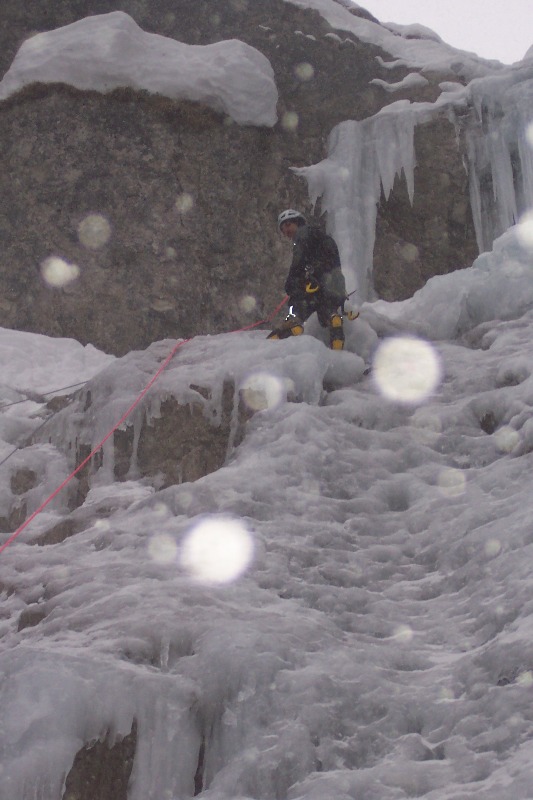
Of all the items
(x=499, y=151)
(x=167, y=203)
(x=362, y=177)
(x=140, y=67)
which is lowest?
(x=167, y=203)

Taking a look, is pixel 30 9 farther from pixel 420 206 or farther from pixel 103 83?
pixel 420 206

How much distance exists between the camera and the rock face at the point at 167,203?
11953mm

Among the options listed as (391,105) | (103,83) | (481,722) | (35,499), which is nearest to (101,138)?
(103,83)

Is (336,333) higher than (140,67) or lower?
higher

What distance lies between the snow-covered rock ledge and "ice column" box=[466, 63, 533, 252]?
9.44 ft

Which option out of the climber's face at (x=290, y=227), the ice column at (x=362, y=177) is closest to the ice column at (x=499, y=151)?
the ice column at (x=362, y=177)

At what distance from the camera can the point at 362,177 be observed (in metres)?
12.6

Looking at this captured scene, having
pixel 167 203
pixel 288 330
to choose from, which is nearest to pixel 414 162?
pixel 167 203

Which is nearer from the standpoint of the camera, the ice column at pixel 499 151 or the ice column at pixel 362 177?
the ice column at pixel 499 151

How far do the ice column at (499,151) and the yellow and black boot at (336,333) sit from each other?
5.70 m

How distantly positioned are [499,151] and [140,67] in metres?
4.88

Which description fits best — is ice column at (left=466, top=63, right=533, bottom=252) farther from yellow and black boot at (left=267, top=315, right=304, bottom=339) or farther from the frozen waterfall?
yellow and black boot at (left=267, top=315, right=304, bottom=339)

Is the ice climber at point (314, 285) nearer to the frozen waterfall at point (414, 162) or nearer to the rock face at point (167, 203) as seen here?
the frozen waterfall at point (414, 162)

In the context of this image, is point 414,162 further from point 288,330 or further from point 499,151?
point 288,330
